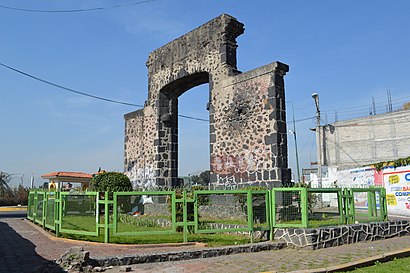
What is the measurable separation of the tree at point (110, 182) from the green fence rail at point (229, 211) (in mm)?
3850

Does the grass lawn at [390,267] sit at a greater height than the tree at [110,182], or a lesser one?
lesser

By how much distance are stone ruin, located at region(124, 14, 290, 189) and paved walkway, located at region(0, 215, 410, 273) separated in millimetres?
3536

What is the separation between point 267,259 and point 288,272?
126 cm

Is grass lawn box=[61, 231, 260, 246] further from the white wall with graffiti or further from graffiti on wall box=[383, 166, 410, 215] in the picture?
graffiti on wall box=[383, 166, 410, 215]

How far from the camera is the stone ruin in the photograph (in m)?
11.7

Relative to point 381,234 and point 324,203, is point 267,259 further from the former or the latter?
point 324,203

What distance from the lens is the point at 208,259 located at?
23.8 feet

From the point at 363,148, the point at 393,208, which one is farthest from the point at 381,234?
the point at 363,148

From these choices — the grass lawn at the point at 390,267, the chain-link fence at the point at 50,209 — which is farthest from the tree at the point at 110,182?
the grass lawn at the point at 390,267

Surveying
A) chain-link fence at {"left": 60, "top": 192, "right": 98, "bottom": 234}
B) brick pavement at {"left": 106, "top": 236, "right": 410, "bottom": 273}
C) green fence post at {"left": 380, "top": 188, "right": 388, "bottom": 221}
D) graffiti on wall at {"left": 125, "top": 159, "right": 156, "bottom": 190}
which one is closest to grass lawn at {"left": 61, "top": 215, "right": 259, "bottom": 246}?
chain-link fence at {"left": 60, "top": 192, "right": 98, "bottom": 234}

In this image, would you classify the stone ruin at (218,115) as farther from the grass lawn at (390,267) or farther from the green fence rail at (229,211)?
the grass lawn at (390,267)

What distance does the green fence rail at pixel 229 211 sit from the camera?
27.2 ft

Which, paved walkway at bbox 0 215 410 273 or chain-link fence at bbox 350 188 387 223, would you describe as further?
chain-link fence at bbox 350 188 387 223

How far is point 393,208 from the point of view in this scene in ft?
61.3
